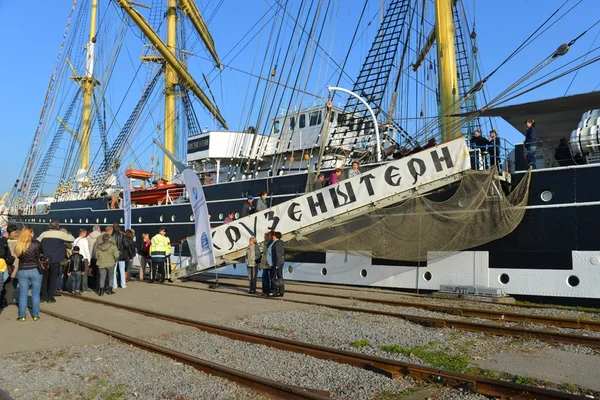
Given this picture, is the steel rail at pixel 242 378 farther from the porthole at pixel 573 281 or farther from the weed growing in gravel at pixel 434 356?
the porthole at pixel 573 281

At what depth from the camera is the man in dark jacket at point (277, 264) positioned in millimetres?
9945

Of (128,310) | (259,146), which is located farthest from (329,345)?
(259,146)

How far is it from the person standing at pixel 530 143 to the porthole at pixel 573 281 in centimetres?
229

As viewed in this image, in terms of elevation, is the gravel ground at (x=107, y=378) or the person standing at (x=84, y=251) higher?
the person standing at (x=84, y=251)

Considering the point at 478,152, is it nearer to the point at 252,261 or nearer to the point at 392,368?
the point at 252,261

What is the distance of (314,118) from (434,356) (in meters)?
13.6

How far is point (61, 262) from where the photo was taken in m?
9.76

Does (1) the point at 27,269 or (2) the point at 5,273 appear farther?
(2) the point at 5,273

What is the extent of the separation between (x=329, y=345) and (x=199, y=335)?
1780mm

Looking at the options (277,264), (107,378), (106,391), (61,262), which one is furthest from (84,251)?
(106,391)

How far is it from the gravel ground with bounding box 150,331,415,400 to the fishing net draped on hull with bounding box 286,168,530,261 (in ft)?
18.1

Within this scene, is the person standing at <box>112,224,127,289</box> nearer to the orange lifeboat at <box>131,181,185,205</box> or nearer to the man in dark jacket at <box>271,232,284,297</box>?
the man in dark jacket at <box>271,232,284,297</box>

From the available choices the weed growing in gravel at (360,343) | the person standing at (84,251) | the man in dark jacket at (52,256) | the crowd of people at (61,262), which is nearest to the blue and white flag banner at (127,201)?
the crowd of people at (61,262)

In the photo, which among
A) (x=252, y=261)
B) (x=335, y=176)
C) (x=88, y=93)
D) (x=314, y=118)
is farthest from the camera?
(x=88, y=93)
